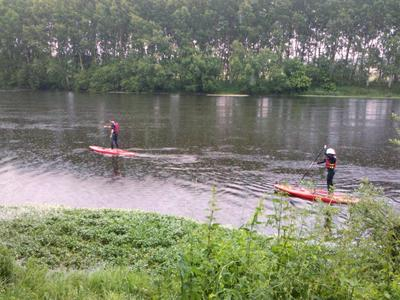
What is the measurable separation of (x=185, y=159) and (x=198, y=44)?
72248 millimetres

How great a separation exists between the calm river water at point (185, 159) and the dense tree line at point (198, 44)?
3753 cm

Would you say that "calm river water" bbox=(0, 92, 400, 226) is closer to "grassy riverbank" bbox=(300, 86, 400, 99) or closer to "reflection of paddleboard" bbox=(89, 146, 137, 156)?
"reflection of paddleboard" bbox=(89, 146, 137, 156)

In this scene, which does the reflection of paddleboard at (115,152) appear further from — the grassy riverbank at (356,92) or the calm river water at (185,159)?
the grassy riverbank at (356,92)

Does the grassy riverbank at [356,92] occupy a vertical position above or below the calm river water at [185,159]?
above

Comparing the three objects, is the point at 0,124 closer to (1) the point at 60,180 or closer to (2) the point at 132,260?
(1) the point at 60,180

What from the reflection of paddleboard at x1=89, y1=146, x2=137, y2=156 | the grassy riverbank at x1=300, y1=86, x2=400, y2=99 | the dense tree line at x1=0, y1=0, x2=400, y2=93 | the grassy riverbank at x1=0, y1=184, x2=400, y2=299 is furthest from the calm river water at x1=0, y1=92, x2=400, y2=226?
the dense tree line at x1=0, y1=0, x2=400, y2=93

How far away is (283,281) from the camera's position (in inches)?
205

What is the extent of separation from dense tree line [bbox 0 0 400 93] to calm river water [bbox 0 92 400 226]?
3753cm

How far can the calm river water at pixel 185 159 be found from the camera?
18.8m

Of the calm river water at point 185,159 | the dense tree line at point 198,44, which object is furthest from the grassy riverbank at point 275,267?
the dense tree line at point 198,44

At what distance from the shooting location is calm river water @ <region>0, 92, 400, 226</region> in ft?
61.5

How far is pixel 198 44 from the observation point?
93.9 m

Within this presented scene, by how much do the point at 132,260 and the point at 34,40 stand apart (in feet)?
316

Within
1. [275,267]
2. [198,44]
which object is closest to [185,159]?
[275,267]
